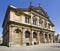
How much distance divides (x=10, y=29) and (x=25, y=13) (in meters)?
6.62

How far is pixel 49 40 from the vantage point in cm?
3522

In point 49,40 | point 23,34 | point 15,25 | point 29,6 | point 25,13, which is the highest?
point 29,6

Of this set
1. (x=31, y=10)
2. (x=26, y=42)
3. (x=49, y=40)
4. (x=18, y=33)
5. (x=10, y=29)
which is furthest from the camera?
(x=49, y=40)

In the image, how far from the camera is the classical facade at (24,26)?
2155cm

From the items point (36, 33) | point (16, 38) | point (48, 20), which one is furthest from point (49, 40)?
point (16, 38)

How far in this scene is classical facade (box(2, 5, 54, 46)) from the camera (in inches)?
848

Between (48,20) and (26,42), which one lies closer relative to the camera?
(26,42)

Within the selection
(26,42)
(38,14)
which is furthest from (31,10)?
(26,42)

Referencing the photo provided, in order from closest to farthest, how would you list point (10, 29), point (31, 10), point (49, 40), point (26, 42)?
point (10, 29) → point (26, 42) → point (31, 10) → point (49, 40)

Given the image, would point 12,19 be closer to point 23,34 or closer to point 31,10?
point 23,34

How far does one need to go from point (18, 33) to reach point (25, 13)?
582 centimetres

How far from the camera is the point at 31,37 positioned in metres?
25.5

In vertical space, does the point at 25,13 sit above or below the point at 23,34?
above

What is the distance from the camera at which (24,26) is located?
24188mm
